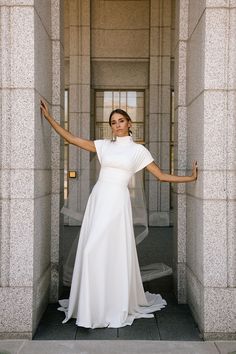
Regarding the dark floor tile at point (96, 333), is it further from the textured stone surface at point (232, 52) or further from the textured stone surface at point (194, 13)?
the textured stone surface at point (194, 13)

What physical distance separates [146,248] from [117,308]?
443 centimetres

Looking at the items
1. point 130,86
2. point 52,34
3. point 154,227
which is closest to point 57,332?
point 52,34

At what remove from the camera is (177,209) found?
5.64 metres

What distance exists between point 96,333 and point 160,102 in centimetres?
869

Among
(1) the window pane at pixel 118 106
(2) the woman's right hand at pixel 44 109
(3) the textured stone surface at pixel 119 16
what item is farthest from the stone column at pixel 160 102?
(2) the woman's right hand at pixel 44 109

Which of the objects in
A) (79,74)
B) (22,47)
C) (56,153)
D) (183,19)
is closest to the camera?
(22,47)

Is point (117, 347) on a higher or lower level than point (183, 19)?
lower

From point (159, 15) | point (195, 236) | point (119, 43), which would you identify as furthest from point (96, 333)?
point (159, 15)

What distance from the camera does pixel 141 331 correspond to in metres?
4.65

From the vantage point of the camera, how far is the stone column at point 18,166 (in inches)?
173

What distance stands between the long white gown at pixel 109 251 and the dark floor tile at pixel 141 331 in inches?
3.3

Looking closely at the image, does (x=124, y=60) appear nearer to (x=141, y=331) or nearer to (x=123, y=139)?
(x=123, y=139)

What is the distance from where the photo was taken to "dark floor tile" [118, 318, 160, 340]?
4.50m

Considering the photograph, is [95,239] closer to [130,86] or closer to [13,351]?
[13,351]
